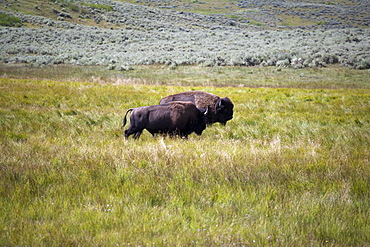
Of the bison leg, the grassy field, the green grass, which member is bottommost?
the green grass

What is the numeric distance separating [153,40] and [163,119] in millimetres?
51621

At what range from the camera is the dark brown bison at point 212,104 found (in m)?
10.2

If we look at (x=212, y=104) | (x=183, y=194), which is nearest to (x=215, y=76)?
(x=212, y=104)

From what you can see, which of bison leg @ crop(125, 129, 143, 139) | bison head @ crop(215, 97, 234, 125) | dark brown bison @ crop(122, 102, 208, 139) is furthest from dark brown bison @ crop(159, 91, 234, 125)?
bison leg @ crop(125, 129, 143, 139)

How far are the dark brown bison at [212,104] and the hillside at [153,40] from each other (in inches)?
885

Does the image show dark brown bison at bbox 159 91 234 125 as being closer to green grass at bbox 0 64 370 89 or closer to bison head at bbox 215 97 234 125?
bison head at bbox 215 97 234 125

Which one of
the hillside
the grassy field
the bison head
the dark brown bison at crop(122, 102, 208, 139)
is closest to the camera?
the grassy field

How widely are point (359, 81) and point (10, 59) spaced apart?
34.7 m

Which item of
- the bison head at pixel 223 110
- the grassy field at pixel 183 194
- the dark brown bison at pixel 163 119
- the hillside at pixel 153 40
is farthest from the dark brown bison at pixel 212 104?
the hillside at pixel 153 40

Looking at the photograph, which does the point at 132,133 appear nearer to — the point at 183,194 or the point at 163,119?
the point at 163,119

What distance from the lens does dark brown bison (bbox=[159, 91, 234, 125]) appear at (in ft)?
33.3

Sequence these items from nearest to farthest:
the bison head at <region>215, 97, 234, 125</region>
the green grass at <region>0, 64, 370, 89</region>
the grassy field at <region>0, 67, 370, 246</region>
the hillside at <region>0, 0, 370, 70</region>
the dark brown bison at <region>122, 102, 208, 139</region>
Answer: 1. the grassy field at <region>0, 67, 370, 246</region>
2. the dark brown bison at <region>122, 102, 208, 139</region>
3. the bison head at <region>215, 97, 234, 125</region>
4. the green grass at <region>0, 64, 370, 89</region>
5. the hillside at <region>0, 0, 370, 70</region>

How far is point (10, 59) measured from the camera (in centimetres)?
3591

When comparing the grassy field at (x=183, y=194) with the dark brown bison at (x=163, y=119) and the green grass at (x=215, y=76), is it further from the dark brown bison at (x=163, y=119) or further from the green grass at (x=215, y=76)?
the green grass at (x=215, y=76)
